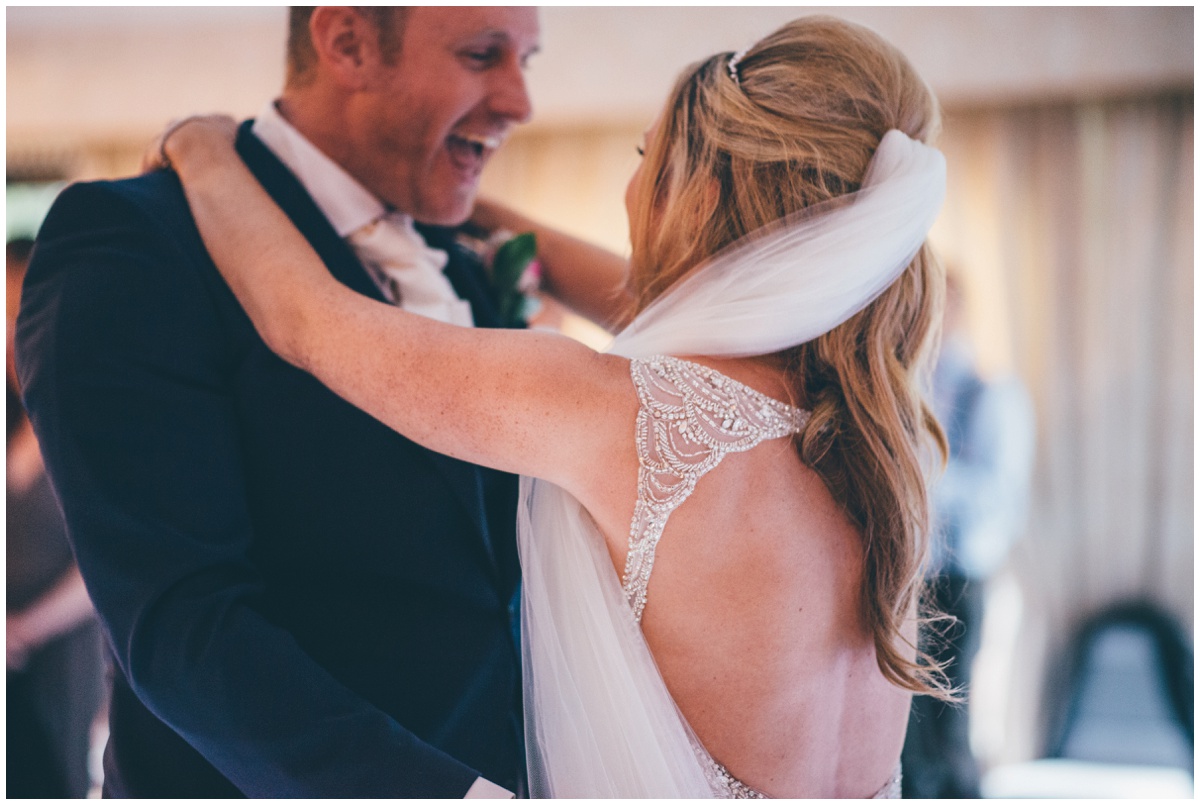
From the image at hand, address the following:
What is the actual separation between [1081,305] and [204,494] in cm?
516

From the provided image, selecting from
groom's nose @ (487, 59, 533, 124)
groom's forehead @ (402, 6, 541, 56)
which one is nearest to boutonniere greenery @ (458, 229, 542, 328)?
groom's nose @ (487, 59, 533, 124)

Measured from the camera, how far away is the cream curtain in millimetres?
5141

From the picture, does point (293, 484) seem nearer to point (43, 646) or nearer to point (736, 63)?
point (736, 63)

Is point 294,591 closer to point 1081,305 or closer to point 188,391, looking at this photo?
point 188,391

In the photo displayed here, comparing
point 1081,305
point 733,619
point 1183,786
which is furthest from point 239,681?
point 1081,305

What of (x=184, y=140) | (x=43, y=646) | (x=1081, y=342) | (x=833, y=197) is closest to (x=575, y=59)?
(x=1081, y=342)

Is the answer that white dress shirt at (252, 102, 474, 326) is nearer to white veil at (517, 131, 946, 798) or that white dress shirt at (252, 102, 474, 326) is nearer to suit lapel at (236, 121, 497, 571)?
suit lapel at (236, 121, 497, 571)

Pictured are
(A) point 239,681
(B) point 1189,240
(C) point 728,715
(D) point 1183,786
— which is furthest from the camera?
(B) point 1189,240

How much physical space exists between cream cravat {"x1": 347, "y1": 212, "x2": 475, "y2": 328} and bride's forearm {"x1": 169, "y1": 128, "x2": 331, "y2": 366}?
9.7 inches

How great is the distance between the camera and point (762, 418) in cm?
130

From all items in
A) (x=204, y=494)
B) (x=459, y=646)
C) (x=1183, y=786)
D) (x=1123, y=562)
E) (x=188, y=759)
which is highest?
(x=204, y=494)

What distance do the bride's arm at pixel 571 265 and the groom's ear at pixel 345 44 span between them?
0.50 meters

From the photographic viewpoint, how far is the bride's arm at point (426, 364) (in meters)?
1.24

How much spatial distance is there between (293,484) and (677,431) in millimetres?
568
